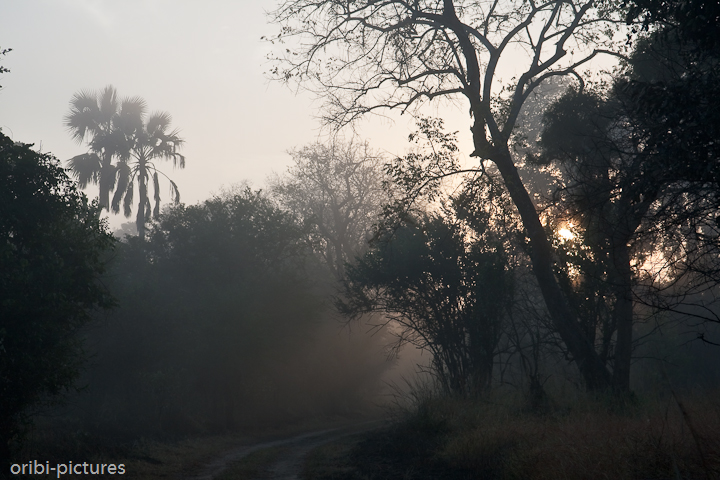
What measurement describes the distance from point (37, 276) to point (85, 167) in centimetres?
2163

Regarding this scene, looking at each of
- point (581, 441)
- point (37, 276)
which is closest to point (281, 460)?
point (37, 276)

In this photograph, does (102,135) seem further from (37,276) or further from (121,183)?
(37,276)

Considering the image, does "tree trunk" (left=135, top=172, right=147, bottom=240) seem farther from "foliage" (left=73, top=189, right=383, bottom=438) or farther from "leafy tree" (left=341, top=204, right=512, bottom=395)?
"leafy tree" (left=341, top=204, right=512, bottom=395)

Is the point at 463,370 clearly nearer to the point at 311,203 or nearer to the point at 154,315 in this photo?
the point at 154,315

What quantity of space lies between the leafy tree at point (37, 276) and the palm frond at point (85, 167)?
64.4ft

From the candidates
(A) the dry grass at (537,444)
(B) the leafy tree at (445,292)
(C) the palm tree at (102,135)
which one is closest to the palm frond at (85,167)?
(C) the palm tree at (102,135)

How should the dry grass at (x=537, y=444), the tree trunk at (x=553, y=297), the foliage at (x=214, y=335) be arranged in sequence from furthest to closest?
the foliage at (x=214, y=335)
the tree trunk at (x=553, y=297)
the dry grass at (x=537, y=444)

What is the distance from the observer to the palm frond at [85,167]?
30.2 m

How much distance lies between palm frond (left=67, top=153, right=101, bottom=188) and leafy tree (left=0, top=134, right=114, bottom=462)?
19625 mm

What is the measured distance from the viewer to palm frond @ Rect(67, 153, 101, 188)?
99.2 feet

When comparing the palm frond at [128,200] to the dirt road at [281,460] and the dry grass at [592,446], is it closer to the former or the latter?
the dirt road at [281,460]

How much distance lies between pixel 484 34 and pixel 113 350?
19004 millimetres

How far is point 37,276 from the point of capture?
36.9 ft

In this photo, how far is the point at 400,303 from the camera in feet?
68.3
